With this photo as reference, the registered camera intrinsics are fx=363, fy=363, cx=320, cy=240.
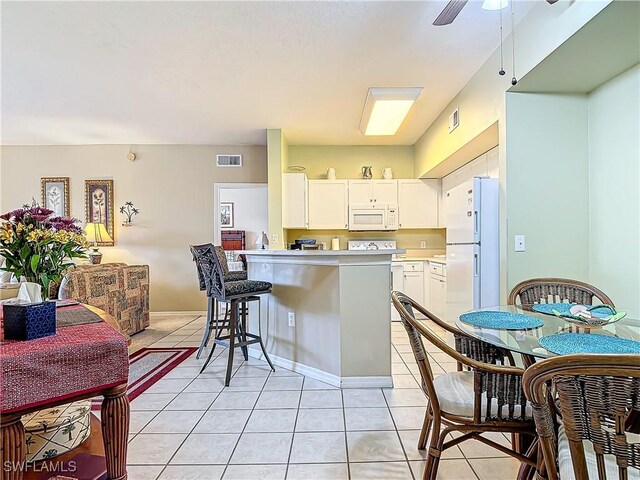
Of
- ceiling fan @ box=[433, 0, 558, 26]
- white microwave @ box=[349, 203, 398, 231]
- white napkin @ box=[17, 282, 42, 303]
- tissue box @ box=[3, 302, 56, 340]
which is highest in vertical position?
ceiling fan @ box=[433, 0, 558, 26]

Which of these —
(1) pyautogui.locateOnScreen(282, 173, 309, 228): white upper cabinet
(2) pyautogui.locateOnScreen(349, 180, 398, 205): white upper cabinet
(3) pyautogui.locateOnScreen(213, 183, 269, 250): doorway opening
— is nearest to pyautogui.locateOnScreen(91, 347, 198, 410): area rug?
(1) pyautogui.locateOnScreen(282, 173, 309, 228): white upper cabinet

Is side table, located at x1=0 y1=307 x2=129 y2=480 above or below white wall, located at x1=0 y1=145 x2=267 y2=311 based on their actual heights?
below

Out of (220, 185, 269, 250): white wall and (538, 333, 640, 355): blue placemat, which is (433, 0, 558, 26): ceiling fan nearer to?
(538, 333, 640, 355): blue placemat

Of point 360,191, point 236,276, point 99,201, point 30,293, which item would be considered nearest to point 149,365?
point 236,276

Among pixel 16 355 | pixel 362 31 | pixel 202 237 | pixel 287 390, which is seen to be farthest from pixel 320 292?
pixel 202 237

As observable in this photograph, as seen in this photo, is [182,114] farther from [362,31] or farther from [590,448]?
[590,448]

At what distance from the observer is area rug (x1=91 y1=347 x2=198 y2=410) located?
281cm

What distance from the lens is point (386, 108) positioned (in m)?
3.94

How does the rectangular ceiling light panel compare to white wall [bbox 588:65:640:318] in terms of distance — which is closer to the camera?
white wall [bbox 588:65:640:318]

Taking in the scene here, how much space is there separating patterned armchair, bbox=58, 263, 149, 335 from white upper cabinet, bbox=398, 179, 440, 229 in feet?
12.4

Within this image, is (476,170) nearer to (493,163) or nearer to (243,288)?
(493,163)

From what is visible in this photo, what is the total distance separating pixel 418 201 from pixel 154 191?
416 centimetres

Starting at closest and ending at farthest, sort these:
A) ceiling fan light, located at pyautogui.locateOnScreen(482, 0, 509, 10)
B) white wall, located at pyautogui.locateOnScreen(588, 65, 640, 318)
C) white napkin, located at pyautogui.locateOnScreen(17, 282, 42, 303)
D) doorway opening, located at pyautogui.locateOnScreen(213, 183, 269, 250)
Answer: white napkin, located at pyautogui.locateOnScreen(17, 282, 42, 303) → ceiling fan light, located at pyautogui.locateOnScreen(482, 0, 509, 10) → white wall, located at pyautogui.locateOnScreen(588, 65, 640, 318) → doorway opening, located at pyautogui.locateOnScreen(213, 183, 269, 250)

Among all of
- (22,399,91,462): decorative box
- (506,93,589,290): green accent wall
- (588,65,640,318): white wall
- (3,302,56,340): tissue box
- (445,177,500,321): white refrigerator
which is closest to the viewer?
(3,302,56,340): tissue box
